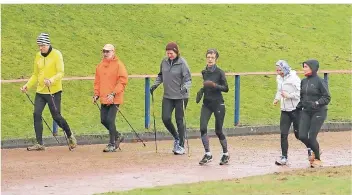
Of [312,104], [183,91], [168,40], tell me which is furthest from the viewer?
[168,40]

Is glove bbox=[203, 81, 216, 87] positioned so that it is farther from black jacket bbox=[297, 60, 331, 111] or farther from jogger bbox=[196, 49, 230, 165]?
black jacket bbox=[297, 60, 331, 111]

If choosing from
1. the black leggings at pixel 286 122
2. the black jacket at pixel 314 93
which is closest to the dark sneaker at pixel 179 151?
the black leggings at pixel 286 122

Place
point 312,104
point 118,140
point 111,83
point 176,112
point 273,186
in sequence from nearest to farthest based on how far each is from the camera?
point 273,186
point 312,104
point 176,112
point 111,83
point 118,140

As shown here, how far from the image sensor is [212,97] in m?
15.8

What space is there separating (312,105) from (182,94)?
2.60m

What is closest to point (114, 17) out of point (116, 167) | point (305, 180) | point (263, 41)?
point (263, 41)

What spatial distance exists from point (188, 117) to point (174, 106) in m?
4.17

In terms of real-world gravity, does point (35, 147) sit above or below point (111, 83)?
below

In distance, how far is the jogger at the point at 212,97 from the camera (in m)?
15.6

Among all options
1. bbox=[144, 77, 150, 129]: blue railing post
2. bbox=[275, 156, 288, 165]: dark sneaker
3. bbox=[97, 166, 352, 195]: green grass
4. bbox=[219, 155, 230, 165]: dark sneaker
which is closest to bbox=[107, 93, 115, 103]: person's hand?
bbox=[219, 155, 230, 165]: dark sneaker

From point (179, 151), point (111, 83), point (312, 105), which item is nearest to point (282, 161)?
point (312, 105)

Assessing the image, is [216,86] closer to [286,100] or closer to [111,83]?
[286,100]

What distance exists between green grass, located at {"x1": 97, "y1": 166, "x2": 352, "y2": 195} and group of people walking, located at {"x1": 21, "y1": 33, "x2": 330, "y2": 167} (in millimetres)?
1940

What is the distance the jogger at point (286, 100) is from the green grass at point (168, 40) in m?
4.26
